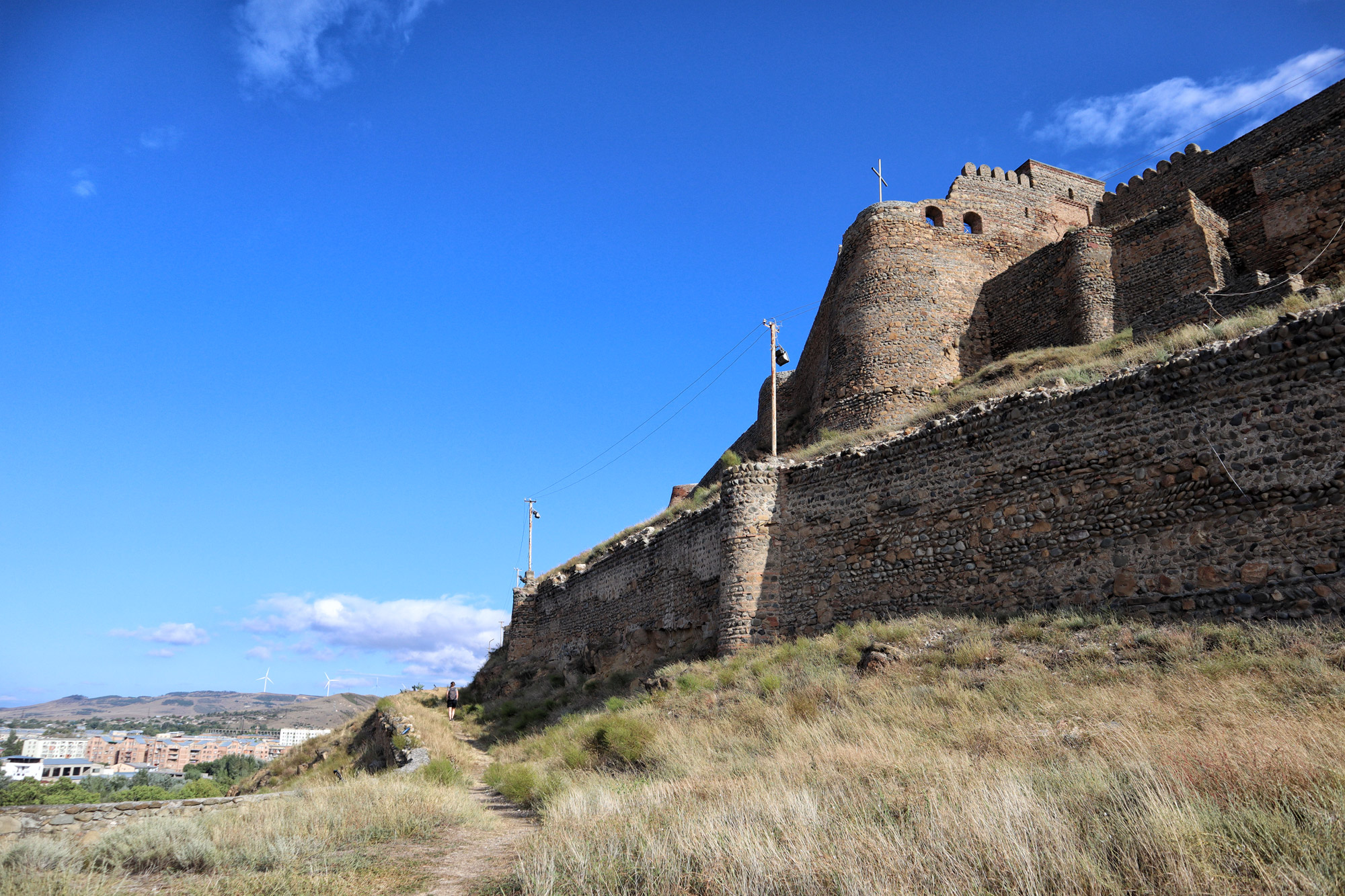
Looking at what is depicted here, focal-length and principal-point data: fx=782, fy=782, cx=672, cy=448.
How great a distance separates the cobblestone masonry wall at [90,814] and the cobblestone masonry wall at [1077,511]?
7.95 m

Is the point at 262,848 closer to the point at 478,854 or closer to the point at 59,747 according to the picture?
the point at 478,854

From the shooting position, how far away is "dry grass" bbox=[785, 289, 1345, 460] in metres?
10.4

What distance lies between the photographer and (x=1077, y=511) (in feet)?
33.0

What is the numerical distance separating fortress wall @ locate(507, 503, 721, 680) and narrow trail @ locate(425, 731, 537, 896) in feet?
22.2

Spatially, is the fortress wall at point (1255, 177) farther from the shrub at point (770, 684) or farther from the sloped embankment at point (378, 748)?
the sloped embankment at point (378, 748)

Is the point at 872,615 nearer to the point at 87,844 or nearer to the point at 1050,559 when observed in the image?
the point at 1050,559

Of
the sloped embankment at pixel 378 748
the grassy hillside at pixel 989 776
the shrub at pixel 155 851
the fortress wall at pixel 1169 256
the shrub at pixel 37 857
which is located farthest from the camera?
the fortress wall at pixel 1169 256

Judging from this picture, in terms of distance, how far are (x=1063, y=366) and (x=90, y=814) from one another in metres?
17.8

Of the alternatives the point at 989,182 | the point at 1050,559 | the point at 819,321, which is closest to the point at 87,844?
the point at 1050,559

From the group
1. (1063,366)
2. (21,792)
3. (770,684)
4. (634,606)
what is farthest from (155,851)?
(21,792)

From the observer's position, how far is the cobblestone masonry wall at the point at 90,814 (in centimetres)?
833

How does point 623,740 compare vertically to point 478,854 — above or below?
above

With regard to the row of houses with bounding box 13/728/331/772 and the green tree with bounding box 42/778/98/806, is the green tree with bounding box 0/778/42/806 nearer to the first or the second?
the green tree with bounding box 42/778/98/806

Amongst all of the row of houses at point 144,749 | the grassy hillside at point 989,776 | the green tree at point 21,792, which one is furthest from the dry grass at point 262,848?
the row of houses at point 144,749
